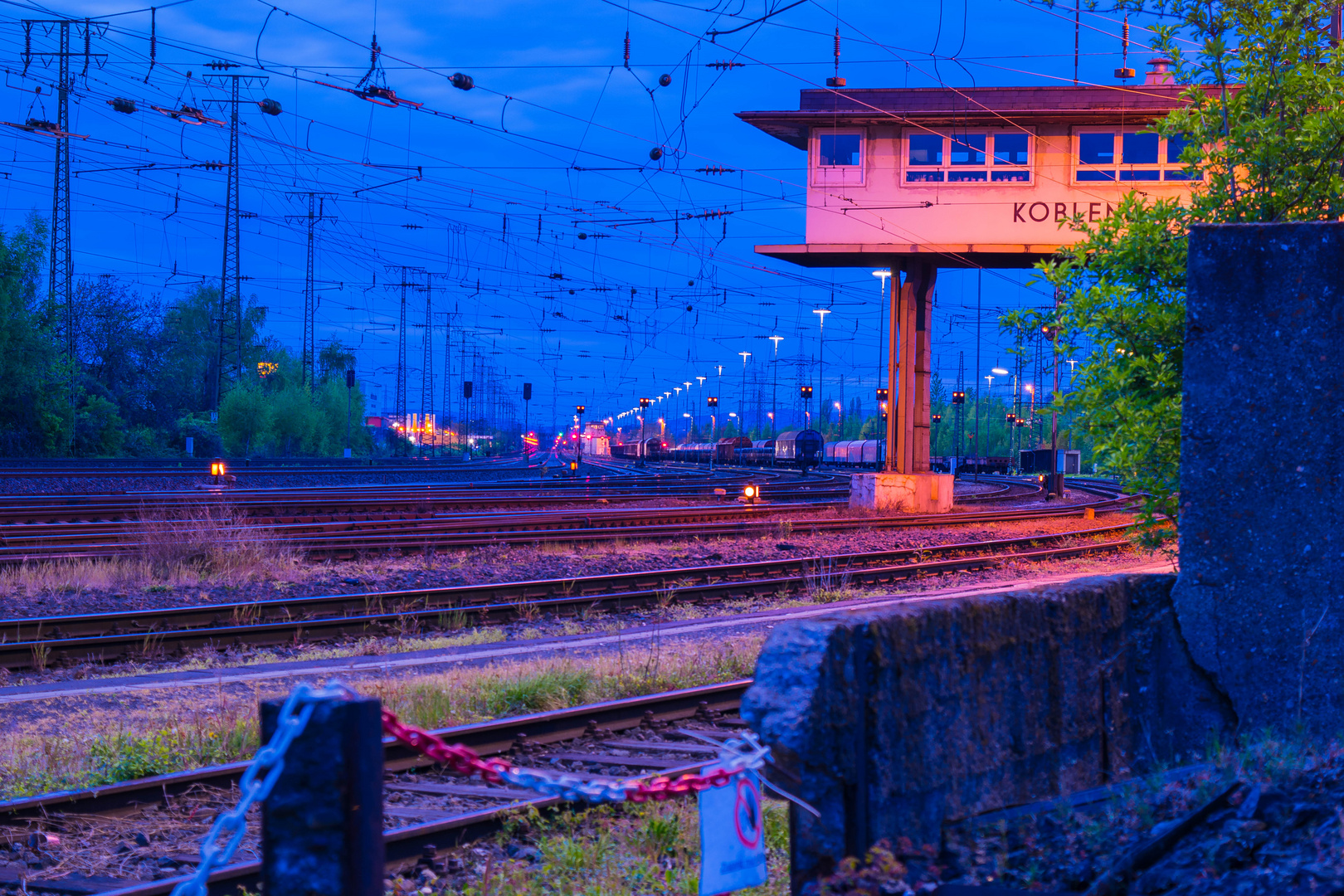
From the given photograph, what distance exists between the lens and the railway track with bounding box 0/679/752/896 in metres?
5.54

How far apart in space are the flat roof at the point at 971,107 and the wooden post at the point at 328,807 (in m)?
27.6

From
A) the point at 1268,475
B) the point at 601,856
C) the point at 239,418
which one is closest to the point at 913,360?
the point at 1268,475

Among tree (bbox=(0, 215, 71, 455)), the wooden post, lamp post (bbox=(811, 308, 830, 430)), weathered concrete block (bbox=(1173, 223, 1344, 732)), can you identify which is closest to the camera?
the wooden post

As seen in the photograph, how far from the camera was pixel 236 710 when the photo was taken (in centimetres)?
880

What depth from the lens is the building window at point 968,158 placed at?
29328 millimetres

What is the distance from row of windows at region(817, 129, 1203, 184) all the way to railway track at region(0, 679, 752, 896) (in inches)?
944

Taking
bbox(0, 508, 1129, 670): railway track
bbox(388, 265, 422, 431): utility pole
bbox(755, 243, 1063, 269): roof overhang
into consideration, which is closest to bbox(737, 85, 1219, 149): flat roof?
bbox(755, 243, 1063, 269): roof overhang

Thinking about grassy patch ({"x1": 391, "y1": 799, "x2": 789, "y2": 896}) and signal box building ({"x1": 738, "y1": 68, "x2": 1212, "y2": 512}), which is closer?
grassy patch ({"x1": 391, "y1": 799, "x2": 789, "y2": 896})

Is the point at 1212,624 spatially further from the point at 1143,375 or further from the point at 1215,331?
the point at 1143,375

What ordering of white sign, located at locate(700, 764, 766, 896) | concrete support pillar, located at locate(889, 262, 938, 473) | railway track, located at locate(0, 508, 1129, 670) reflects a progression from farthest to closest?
concrete support pillar, located at locate(889, 262, 938, 473)
railway track, located at locate(0, 508, 1129, 670)
white sign, located at locate(700, 764, 766, 896)

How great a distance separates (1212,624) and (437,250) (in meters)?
47.8

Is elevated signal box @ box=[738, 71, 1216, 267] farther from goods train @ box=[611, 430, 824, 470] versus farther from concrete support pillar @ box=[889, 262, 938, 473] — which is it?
goods train @ box=[611, 430, 824, 470]

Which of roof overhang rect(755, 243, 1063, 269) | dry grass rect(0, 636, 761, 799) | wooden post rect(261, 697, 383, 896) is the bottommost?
dry grass rect(0, 636, 761, 799)

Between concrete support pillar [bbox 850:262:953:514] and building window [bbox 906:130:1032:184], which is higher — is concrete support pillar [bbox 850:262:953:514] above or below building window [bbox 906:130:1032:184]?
below
